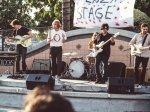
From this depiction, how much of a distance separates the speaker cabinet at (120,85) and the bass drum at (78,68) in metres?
2.57

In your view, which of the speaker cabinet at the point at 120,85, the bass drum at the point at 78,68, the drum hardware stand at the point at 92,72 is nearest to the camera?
the speaker cabinet at the point at 120,85

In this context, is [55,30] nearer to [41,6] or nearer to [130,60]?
[130,60]

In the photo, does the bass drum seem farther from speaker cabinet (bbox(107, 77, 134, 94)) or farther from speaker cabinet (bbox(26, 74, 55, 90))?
speaker cabinet (bbox(107, 77, 134, 94))

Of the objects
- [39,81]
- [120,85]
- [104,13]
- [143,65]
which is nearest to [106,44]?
[143,65]

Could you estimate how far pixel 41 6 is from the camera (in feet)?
91.8

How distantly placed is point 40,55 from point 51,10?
1562 centimetres

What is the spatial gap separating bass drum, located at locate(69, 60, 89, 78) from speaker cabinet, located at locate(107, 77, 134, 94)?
257 cm

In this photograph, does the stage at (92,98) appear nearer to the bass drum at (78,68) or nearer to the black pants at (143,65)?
the black pants at (143,65)

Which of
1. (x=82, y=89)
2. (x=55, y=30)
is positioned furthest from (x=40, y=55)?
(x=82, y=89)

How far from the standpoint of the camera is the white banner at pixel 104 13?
10.4 m

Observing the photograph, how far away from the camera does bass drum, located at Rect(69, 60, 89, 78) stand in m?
9.70

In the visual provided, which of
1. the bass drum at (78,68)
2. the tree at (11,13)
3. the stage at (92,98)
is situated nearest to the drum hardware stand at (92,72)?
the bass drum at (78,68)

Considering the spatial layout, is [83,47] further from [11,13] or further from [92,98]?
[11,13]

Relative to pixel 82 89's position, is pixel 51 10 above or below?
above
